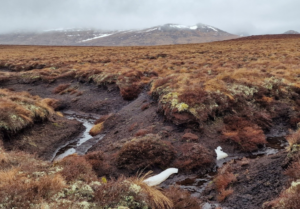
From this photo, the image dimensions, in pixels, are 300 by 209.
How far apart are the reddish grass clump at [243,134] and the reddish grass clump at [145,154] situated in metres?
3.20

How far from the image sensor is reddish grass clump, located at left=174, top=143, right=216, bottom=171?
9.72 metres

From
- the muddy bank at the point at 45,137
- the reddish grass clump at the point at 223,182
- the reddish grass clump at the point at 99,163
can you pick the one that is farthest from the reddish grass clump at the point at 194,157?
the muddy bank at the point at 45,137

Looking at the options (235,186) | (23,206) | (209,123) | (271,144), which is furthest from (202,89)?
(23,206)

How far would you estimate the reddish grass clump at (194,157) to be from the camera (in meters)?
9.72

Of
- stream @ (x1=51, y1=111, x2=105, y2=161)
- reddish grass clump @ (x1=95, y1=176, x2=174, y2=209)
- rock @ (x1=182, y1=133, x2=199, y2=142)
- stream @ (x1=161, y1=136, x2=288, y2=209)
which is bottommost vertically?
stream @ (x1=51, y1=111, x2=105, y2=161)

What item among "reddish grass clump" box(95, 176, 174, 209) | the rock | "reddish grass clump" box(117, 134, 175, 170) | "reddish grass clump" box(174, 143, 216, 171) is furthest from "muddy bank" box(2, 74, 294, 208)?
"reddish grass clump" box(95, 176, 174, 209)

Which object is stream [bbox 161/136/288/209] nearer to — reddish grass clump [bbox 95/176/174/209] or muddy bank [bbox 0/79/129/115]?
reddish grass clump [bbox 95/176/174/209]

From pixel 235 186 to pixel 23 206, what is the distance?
20.5 ft

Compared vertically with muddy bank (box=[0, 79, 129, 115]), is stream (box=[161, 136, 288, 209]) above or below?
below

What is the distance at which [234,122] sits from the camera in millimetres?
12531

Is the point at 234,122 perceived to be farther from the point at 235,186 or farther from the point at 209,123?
the point at 235,186

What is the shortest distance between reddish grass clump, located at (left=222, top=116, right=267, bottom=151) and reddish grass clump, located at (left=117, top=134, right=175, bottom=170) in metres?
3.20

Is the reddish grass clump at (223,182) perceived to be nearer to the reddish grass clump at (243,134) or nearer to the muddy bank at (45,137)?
the reddish grass clump at (243,134)

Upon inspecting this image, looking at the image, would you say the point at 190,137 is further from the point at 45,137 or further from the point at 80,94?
the point at 80,94
